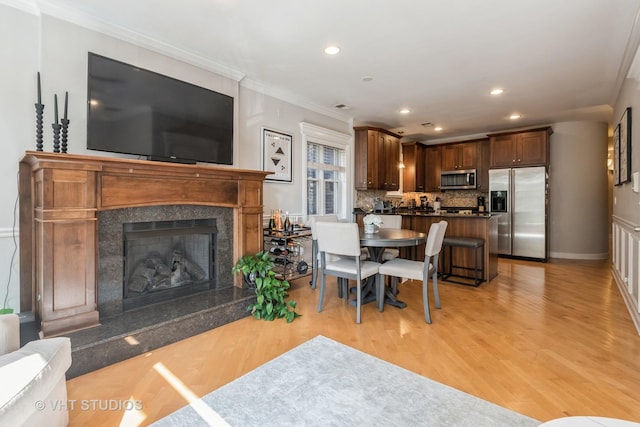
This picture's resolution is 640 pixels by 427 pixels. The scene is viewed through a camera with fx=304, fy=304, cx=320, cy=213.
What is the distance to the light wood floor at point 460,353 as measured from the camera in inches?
69.2

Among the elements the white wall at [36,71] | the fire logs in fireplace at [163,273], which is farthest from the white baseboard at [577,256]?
the white wall at [36,71]

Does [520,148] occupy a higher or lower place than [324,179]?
higher

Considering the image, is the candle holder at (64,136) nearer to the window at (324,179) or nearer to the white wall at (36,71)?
the white wall at (36,71)

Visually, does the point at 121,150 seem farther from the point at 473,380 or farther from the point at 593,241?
the point at 593,241

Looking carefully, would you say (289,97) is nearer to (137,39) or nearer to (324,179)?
(324,179)

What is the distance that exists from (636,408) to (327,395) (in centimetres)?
170

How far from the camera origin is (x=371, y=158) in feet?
19.0

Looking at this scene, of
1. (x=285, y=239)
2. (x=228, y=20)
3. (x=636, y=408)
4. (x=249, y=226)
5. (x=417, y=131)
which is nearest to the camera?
(x=636, y=408)

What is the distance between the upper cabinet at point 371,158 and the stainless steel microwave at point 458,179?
1.94 m

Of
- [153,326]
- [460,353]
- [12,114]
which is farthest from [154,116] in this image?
[460,353]

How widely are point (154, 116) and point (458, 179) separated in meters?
6.39

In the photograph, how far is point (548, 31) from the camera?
2.78 meters

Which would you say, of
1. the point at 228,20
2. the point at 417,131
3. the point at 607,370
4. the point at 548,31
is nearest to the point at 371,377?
the point at 607,370

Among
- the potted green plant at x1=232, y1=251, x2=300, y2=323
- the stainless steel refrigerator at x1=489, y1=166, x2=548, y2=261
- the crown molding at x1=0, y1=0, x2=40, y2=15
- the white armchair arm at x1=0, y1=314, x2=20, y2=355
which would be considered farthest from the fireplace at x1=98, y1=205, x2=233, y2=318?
the stainless steel refrigerator at x1=489, y1=166, x2=548, y2=261
